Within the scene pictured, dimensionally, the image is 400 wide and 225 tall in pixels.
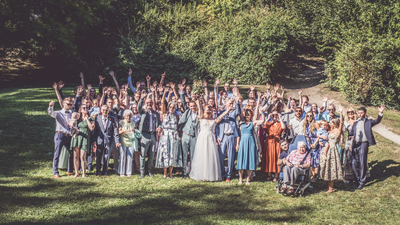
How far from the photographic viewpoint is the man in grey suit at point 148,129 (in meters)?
8.10

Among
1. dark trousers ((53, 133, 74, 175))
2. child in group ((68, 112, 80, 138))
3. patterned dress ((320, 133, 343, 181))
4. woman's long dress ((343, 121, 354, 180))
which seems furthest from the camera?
woman's long dress ((343, 121, 354, 180))

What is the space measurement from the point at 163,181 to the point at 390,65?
14204mm

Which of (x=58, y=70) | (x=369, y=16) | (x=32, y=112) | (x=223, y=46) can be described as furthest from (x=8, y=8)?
(x=369, y=16)

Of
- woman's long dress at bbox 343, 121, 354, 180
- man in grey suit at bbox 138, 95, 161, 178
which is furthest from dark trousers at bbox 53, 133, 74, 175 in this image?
woman's long dress at bbox 343, 121, 354, 180

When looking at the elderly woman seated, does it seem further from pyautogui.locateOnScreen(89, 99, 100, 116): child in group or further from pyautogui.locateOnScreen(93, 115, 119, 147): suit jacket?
pyautogui.locateOnScreen(89, 99, 100, 116): child in group

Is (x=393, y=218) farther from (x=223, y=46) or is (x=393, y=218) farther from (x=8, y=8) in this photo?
(x=8, y=8)

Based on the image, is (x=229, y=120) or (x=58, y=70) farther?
(x=58, y=70)

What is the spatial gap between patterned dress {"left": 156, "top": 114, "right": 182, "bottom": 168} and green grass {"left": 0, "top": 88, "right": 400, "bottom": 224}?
0.47 metres

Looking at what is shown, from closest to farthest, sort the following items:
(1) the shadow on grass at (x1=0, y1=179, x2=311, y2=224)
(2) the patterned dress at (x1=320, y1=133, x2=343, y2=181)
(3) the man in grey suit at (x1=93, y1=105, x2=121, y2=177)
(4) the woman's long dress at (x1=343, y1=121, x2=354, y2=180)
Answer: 1. (1) the shadow on grass at (x1=0, y1=179, x2=311, y2=224)
2. (2) the patterned dress at (x1=320, y1=133, x2=343, y2=181)
3. (3) the man in grey suit at (x1=93, y1=105, x2=121, y2=177)
4. (4) the woman's long dress at (x1=343, y1=121, x2=354, y2=180)

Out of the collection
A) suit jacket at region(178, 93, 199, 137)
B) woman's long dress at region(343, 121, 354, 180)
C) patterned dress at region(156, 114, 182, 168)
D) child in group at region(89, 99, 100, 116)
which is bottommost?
woman's long dress at region(343, 121, 354, 180)

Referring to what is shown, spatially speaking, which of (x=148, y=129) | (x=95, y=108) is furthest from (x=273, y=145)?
(x=95, y=108)

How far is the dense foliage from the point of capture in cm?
1662

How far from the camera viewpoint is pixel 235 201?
6.96m

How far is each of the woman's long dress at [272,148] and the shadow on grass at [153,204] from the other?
101 centimetres
